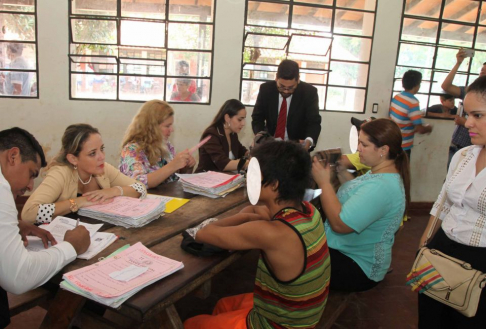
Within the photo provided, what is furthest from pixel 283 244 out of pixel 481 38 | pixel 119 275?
pixel 481 38

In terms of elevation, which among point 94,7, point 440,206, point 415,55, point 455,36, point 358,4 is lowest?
point 440,206

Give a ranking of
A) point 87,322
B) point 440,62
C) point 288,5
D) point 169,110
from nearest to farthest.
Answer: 1. point 87,322
2. point 169,110
3. point 288,5
4. point 440,62

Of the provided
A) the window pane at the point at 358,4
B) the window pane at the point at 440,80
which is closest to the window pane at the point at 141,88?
the window pane at the point at 358,4

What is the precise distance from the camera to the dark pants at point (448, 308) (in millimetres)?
1467

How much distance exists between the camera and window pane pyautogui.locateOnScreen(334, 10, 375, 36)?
4223mm

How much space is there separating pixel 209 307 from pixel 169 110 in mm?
1375

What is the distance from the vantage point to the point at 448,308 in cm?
165

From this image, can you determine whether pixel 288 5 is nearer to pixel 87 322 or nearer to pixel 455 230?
pixel 455 230

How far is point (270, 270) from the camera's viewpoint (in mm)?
1307

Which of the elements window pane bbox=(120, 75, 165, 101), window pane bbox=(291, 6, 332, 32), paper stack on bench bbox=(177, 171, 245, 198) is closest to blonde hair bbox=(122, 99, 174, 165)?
paper stack on bench bbox=(177, 171, 245, 198)

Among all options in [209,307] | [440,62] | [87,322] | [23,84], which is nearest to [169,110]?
[209,307]

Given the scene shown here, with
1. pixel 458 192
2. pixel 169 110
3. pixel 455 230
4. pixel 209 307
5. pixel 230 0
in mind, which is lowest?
pixel 209 307

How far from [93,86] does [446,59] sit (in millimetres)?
3992

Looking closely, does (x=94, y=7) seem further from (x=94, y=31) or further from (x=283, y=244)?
(x=283, y=244)
